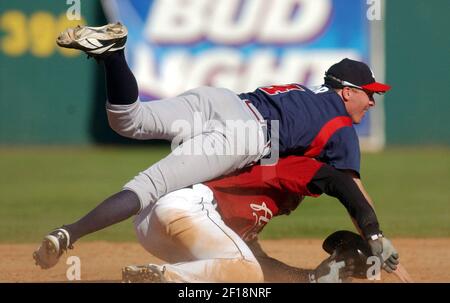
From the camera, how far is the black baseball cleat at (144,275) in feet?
13.6

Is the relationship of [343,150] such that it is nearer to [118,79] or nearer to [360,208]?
[360,208]

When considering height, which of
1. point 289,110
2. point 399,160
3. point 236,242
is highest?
point 289,110

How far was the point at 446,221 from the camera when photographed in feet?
27.1

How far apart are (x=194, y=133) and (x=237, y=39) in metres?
9.95

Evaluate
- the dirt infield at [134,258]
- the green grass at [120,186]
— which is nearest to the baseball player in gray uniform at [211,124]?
the dirt infield at [134,258]

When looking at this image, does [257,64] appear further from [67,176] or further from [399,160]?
[67,176]

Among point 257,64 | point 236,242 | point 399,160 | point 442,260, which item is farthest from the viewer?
point 257,64

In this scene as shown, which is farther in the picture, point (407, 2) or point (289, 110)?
point (407, 2)

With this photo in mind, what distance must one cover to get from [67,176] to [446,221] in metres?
5.32

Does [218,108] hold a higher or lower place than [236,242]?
higher

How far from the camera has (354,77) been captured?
4.93m

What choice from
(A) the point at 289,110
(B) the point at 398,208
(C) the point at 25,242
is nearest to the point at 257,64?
(B) the point at 398,208

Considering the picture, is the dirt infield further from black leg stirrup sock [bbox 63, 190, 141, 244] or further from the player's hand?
black leg stirrup sock [bbox 63, 190, 141, 244]

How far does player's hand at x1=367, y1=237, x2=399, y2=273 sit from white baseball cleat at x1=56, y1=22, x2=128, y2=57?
163cm
